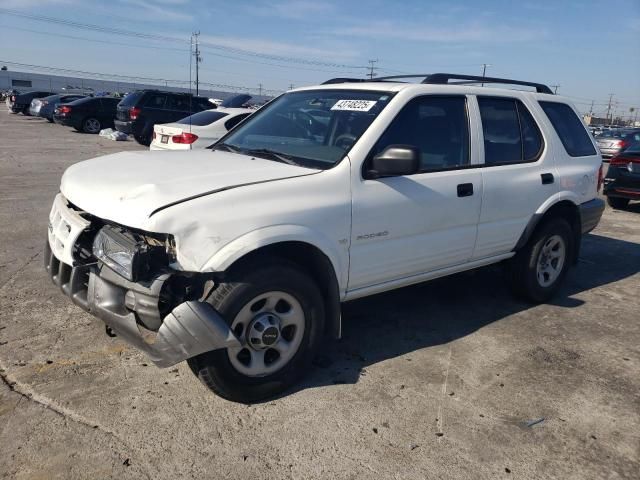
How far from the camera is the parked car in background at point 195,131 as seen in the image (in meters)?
10.0

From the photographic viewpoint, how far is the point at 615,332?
4582 mm

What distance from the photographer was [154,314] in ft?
9.23

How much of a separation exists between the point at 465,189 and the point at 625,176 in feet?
24.5

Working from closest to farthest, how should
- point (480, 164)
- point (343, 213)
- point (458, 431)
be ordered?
point (458, 431) → point (343, 213) → point (480, 164)

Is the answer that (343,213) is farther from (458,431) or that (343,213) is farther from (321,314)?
(458,431)

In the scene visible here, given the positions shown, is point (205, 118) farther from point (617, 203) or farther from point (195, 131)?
point (617, 203)

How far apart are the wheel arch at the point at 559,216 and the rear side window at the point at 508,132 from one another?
1.59ft

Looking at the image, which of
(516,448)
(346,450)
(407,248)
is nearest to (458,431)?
(516,448)

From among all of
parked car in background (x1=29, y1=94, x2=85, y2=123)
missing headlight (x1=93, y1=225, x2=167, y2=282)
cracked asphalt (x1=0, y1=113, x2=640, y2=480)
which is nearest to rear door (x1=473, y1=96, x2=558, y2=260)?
cracked asphalt (x1=0, y1=113, x2=640, y2=480)

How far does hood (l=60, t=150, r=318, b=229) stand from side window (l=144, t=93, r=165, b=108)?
1500 centimetres

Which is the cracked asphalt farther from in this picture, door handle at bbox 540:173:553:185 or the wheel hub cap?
door handle at bbox 540:173:553:185

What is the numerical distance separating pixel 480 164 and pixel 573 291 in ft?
7.30

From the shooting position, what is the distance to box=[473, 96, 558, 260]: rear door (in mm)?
4340

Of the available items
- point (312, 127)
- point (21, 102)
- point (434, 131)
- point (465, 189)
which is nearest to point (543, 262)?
point (465, 189)
